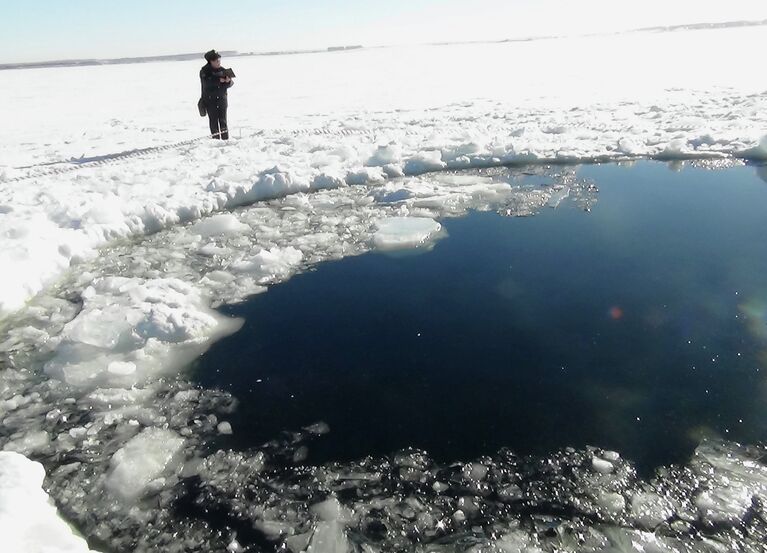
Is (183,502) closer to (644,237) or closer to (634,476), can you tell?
(634,476)

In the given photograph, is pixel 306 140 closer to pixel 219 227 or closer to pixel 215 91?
pixel 215 91

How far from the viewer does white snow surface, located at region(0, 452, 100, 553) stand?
2.34 metres

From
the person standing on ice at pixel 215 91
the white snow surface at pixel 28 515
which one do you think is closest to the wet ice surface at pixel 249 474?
the white snow surface at pixel 28 515

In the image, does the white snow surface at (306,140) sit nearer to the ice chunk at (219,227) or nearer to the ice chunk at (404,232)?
the ice chunk at (219,227)

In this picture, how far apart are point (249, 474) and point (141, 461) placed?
59 cm

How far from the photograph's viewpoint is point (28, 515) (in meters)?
2.52

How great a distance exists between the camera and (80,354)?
12.8ft

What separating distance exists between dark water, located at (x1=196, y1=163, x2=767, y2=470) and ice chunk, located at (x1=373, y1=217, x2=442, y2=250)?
190 millimetres

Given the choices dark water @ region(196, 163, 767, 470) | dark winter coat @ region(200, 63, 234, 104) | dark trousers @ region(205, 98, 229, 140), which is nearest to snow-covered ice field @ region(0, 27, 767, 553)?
dark water @ region(196, 163, 767, 470)

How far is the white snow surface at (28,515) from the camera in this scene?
7.67ft

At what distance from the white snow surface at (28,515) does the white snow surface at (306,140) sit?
2.24 m

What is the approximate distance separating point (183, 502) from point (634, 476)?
2194mm

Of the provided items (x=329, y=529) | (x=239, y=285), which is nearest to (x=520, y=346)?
(x=329, y=529)

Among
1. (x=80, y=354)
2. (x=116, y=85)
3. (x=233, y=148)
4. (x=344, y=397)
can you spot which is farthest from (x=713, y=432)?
(x=116, y=85)
